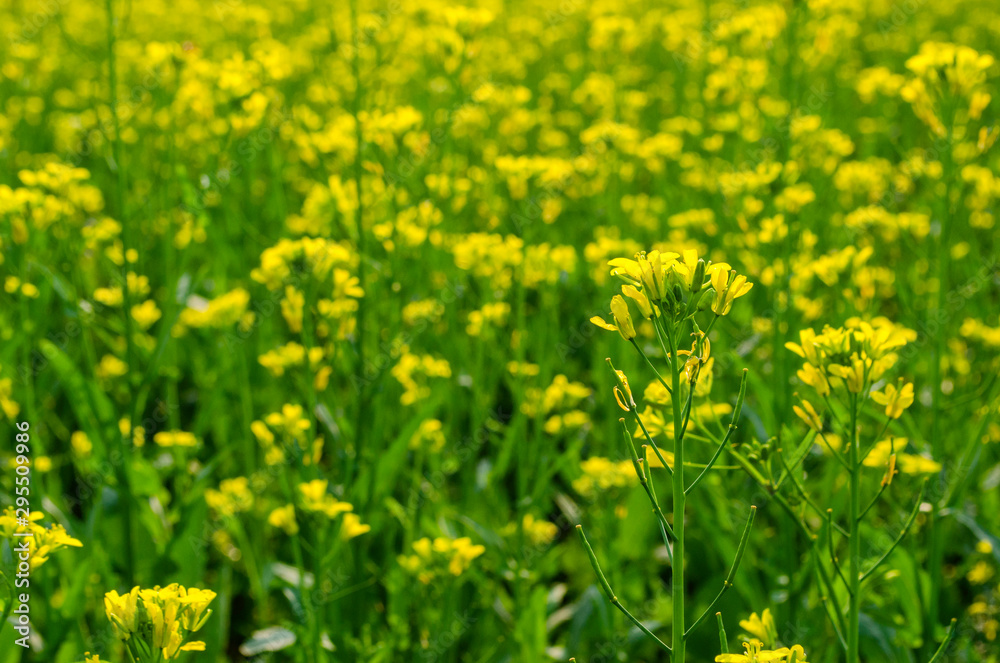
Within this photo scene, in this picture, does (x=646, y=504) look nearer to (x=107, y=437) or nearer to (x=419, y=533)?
(x=419, y=533)

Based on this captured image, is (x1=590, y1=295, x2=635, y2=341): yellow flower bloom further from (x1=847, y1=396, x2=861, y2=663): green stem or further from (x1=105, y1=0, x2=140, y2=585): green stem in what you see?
(x1=105, y1=0, x2=140, y2=585): green stem

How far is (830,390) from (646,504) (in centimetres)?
126

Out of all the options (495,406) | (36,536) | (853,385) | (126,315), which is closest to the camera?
(853,385)

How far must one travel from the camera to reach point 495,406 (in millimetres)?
3896

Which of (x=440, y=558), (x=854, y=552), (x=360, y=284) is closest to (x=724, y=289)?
(x=854, y=552)

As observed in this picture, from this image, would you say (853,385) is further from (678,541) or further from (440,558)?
(440,558)

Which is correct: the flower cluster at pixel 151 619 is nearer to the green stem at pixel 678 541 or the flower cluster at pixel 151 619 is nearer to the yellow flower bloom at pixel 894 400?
the green stem at pixel 678 541

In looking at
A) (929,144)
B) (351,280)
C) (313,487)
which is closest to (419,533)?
(313,487)

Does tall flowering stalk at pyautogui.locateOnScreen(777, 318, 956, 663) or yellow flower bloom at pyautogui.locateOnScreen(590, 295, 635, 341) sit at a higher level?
yellow flower bloom at pyautogui.locateOnScreen(590, 295, 635, 341)

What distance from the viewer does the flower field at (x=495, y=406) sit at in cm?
198

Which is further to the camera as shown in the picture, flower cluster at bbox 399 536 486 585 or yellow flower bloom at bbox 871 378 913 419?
flower cluster at bbox 399 536 486 585

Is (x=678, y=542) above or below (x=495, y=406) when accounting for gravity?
above

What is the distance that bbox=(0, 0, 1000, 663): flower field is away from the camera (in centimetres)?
198

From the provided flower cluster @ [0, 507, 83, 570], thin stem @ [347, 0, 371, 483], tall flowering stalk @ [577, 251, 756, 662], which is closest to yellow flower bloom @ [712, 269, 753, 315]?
tall flowering stalk @ [577, 251, 756, 662]
